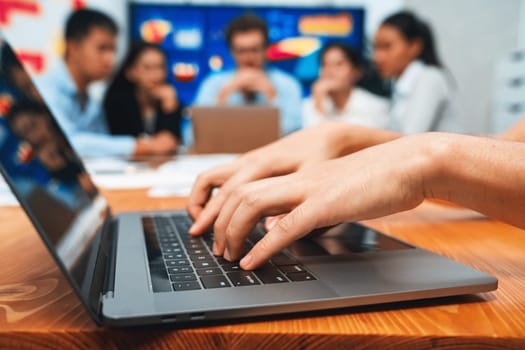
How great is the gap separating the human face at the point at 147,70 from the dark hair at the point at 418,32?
1.51 meters

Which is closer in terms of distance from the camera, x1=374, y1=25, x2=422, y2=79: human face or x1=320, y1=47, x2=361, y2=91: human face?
x1=374, y1=25, x2=422, y2=79: human face

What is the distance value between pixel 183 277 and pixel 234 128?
1.33 metres

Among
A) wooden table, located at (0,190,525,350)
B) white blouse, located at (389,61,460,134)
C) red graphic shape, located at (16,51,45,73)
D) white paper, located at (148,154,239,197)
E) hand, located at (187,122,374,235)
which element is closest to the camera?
wooden table, located at (0,190,525,350)

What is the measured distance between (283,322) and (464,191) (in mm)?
172

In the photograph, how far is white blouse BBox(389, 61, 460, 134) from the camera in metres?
2.12

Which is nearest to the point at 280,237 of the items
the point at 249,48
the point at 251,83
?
the point at 251,83

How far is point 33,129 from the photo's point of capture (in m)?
0.42

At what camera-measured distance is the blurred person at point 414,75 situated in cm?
213

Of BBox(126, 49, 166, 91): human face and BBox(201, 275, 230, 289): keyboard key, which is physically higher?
BBox(126, 49, 166, 91): human face

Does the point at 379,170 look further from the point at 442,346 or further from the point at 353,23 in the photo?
the point at 353,23

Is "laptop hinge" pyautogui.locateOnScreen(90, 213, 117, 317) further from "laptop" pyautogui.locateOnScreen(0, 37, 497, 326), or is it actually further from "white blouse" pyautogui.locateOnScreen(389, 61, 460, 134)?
"white blouse" pyautogui.locateOnScreen(389, 61, 460, 134)

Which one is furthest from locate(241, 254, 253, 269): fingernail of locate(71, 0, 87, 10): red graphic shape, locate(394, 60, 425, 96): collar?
locate(71, 0, 87, 10): red graphic shape

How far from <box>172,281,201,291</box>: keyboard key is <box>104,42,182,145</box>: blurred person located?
9.02ft

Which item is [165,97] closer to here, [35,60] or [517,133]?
[35,60]
